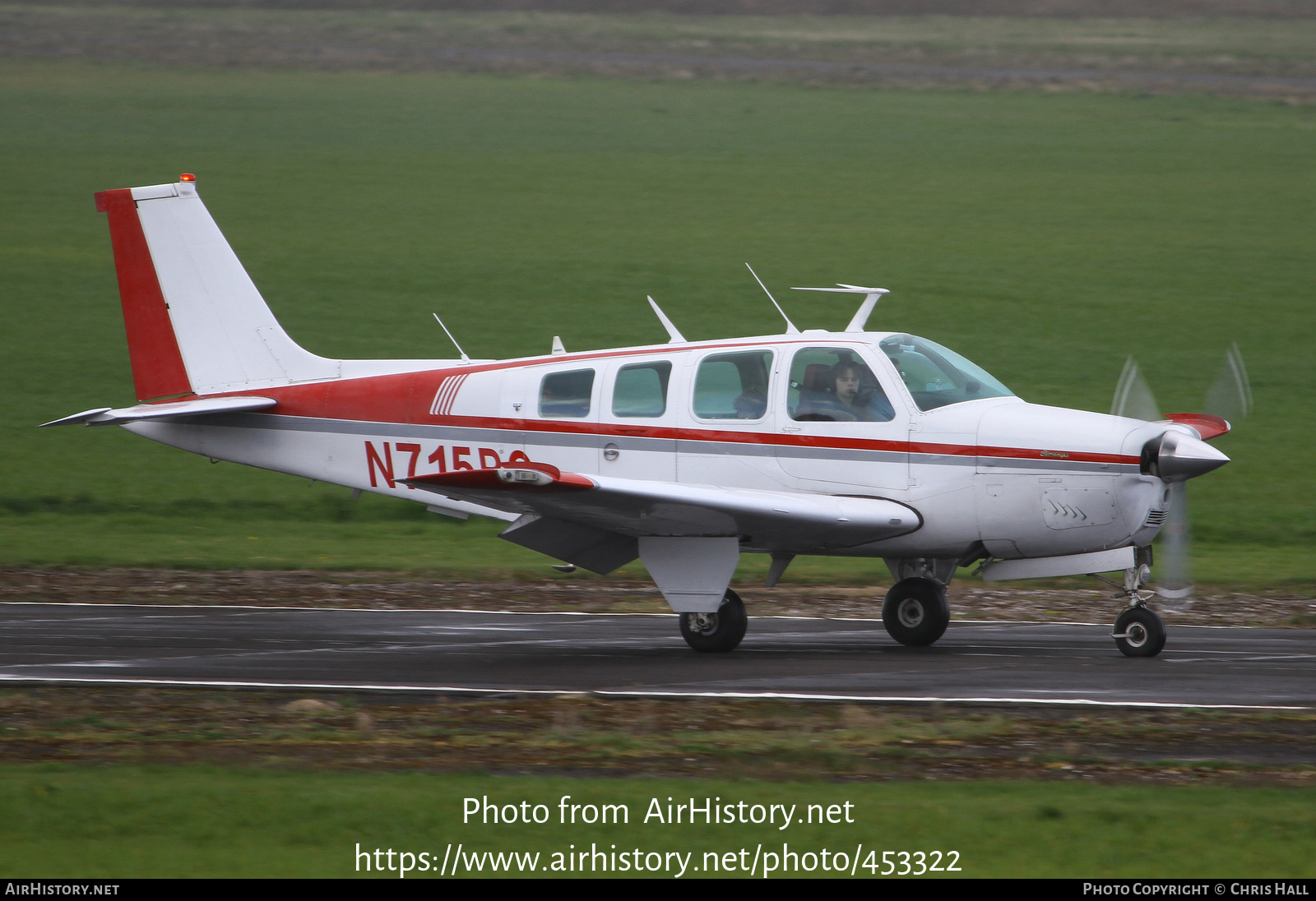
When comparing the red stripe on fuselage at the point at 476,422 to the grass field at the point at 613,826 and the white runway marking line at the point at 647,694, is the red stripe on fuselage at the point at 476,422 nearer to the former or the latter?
the white runway marking line at the point at 647,694

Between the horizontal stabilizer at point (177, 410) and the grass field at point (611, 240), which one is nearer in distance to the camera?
the horizontal stabilizer at point (177, 410)

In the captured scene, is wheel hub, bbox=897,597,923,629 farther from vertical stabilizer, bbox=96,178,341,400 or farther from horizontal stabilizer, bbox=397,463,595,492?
vertical stabilizer, bbox=96,178,341,400

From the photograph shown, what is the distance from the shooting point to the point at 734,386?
1244 cm

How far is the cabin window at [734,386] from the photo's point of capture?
12328 mm

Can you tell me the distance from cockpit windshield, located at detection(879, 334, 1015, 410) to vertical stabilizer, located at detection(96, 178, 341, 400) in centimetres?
568

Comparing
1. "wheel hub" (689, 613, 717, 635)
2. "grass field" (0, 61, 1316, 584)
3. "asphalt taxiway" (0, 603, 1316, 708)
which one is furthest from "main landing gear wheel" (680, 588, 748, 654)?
"grass field" (0, 61, 1316, 584)

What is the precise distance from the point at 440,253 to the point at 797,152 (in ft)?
42.7

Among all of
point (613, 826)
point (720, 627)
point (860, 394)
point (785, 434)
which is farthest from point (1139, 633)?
point (613, 826)

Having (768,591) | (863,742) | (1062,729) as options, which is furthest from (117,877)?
(768,591)

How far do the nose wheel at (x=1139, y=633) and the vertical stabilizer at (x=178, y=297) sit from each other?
25.0 ft

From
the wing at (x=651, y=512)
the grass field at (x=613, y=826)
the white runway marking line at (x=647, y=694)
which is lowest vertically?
the grass field at (x=613, y=826)

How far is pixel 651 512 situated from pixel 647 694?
1672mm

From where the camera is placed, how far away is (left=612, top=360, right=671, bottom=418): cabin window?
12.6 meters

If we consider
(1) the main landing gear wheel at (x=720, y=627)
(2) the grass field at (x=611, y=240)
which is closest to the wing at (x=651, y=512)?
(1) the main landing gear wheel at (x=720, y=627)
